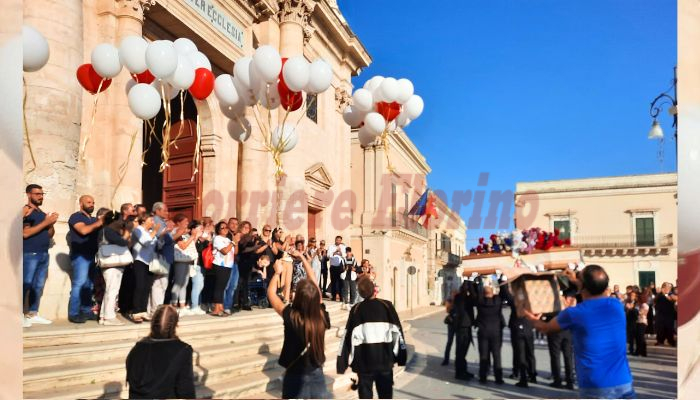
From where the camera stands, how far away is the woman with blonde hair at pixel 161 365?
3113 millimetres

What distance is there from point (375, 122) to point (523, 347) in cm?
423

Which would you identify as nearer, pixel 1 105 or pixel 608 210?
pixel 1 105

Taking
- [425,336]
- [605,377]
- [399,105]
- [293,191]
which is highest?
[399,105]

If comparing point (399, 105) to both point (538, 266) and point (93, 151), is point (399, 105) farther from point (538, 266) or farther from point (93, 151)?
point (93, 151)

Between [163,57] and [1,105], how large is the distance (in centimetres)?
200

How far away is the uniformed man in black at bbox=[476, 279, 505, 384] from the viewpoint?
7645 millimetres

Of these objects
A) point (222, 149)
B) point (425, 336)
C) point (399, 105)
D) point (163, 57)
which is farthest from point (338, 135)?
point (163, 57)

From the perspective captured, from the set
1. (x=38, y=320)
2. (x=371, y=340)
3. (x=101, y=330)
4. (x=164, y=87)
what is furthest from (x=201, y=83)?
(x=371, y=340)

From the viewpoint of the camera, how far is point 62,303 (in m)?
6.40

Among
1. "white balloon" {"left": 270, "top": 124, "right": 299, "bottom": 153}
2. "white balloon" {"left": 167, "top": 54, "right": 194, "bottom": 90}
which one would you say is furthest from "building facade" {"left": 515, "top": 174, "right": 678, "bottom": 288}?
A: "white balloon" {"left": 167, "top": 54, "right": 194, "bottom": 90}

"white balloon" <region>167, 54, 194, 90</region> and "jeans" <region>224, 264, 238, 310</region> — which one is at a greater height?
"white balloon" <region>167, 54, 194, 90</region>

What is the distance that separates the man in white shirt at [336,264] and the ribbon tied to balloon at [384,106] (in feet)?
13.2

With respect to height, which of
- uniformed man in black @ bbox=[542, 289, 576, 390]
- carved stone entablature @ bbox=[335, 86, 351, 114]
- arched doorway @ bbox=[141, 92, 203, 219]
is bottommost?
uniformed man in black @ bbox=[542, 289, 576, 390]

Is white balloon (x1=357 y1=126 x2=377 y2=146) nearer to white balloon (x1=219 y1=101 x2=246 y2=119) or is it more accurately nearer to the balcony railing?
white balloon (x1=219 y1=101 x2=246 y2=119)
